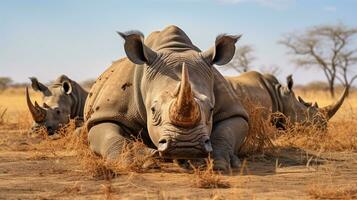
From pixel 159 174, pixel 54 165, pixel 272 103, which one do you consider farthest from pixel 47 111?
pixel 159 174

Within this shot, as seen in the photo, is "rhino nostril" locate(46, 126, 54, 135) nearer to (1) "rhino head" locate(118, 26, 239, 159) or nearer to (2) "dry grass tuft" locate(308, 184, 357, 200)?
(1) "rhino head" locate(118, 26, 239, 159)

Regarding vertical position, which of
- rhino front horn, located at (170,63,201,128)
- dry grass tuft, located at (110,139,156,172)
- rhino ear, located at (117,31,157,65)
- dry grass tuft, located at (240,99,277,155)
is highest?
rhino ear, located at (117,31,157,65)

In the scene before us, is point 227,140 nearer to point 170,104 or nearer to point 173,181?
point 170,104

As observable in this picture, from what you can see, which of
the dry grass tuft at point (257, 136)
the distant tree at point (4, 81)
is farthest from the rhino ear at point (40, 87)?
the distant tree at point (4, 81)

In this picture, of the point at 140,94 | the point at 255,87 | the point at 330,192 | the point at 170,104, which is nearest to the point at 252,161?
the point at 140,94

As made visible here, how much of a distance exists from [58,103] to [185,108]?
6.27m

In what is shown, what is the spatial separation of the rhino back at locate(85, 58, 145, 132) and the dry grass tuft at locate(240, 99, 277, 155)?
1.24m

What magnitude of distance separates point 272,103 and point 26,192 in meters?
6.82

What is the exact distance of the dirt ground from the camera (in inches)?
160

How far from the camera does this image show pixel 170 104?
4957mm

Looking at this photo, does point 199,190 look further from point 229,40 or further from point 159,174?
point 229,40

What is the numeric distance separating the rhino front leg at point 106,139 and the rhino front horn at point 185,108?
0.98 m

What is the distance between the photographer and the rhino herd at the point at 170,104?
4793 millimetres

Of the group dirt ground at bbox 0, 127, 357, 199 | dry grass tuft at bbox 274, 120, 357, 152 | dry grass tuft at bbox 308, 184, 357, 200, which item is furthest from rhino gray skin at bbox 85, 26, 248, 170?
dry grass tuft at bbox 274, 120, 357, 152
